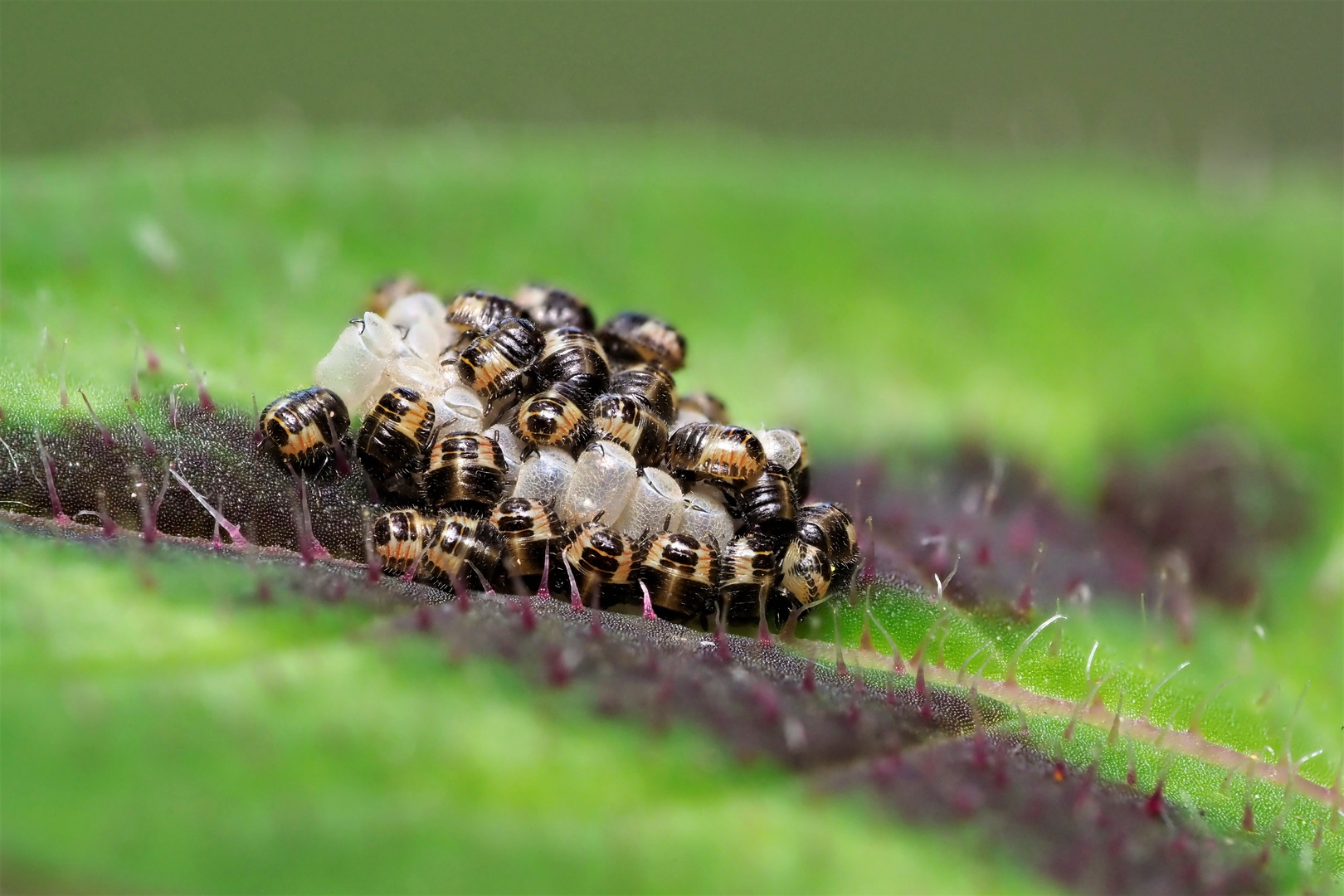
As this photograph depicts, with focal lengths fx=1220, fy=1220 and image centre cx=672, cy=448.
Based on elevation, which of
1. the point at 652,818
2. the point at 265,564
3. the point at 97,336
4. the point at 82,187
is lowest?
the point at 652,818

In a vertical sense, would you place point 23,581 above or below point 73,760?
above

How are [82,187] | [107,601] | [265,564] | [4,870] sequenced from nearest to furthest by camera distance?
[4,870] → [107,601] → [265,564] → [82,187]

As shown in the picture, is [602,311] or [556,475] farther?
→ [602,311]

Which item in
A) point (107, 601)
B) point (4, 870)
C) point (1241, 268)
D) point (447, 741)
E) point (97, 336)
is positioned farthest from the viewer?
point (1241, 268)

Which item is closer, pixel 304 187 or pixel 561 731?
pixel 561 731

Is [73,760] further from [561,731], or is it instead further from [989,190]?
[989,190]

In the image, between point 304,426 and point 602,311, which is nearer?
point 304,426

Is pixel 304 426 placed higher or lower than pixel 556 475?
higher

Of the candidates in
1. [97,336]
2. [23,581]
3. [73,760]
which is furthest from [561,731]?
[97,336]
